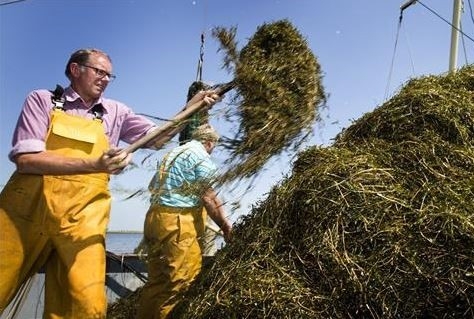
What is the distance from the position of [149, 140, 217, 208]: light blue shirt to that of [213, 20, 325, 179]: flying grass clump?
1.36 ft

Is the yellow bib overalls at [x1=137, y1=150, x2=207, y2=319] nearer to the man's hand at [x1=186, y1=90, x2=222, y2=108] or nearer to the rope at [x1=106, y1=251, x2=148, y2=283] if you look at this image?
the man's hand at [x1=186, y1=90, x2=222, y2=108]

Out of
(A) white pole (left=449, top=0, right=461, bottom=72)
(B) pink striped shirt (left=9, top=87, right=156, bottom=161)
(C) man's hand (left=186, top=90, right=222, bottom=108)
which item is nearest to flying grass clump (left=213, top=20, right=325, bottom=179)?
(C) man's hand (left=186, top=90, right=222, bottom=108)

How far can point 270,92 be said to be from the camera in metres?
3.64

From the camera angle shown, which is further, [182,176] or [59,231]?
[182,176]

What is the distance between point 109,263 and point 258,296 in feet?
8.98

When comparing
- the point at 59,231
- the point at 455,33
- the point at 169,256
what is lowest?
the point at 169,256

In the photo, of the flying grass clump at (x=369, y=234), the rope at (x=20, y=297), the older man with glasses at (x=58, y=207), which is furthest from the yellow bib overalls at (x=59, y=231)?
the flying grass clump at (x=369, y=234)

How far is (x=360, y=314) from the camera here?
9.07ft

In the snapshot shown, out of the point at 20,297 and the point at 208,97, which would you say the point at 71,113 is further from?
the point at 20,297

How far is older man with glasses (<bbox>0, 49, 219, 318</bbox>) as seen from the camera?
126 inches

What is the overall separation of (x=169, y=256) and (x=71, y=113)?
1263mm

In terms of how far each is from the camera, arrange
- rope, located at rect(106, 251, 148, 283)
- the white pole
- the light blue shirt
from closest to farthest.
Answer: the light blue shirt
rope, located at rect(106, 251, 148, 283)
the white pole

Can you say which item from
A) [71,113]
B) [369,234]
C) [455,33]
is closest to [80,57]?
[71,113]

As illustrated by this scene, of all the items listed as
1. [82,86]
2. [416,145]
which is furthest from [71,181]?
[416,145]
